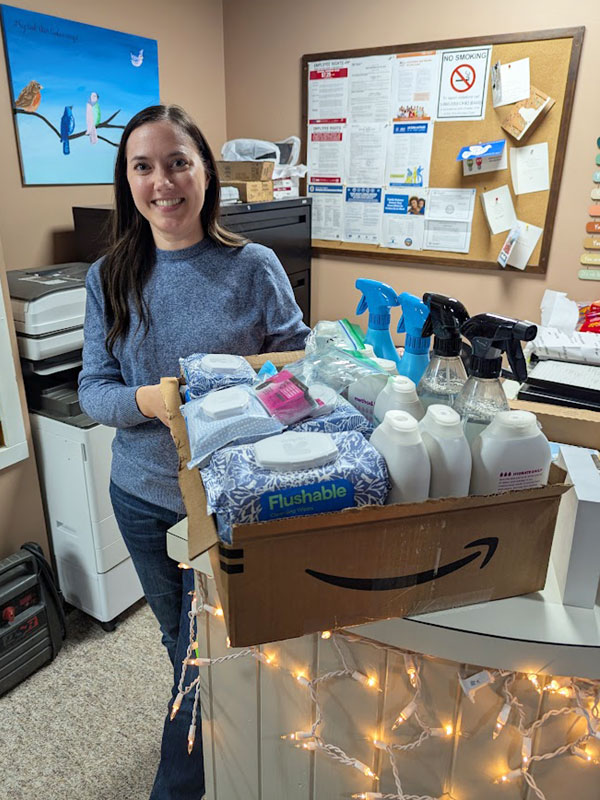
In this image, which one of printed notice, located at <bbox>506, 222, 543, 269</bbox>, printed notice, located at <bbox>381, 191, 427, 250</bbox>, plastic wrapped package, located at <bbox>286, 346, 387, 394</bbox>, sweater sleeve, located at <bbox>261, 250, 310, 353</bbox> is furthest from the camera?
printed notice, located at <bbox>381, 191, 427, 250</bbox>

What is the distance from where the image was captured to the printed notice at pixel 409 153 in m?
2.60

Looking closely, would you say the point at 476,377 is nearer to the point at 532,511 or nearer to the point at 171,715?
the point at 532,511

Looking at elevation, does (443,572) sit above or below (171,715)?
above

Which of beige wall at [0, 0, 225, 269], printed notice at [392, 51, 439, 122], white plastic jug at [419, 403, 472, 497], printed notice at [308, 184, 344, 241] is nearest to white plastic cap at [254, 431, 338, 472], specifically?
white plastic jug at [419, 403, 472, 497]

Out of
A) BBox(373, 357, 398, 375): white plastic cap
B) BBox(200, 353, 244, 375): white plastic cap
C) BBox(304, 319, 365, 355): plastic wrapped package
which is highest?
BBox(304, 319, 365, 355): plastic wrapped package

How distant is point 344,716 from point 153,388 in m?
0.63

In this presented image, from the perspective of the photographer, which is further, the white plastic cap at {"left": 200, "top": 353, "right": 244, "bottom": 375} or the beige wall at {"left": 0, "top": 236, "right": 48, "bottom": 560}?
the beige wall at {"left": 0, "top": 236, "right": 48, "bottom": 560}

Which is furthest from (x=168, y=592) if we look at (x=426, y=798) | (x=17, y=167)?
(x=17, y=167)

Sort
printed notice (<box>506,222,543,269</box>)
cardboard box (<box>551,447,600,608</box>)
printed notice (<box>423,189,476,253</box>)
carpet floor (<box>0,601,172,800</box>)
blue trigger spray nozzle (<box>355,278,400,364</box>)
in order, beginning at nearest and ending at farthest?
1. cardboard box (<box>551,447,600,608</box>)
2. blue trigger spray nozzle (<box>355,278,400,364</box>)
3. carpet floor (<box>0,601,172,800</box>)
4. printed notice (<box>506,222,543,269</box>)
5. printed notice (<box>423,189,476,253</box>)

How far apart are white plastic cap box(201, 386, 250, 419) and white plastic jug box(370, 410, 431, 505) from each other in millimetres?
194

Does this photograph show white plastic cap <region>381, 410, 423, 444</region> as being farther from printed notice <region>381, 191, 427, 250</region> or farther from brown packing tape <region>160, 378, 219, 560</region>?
printed notice <region>381, 191, 427, 250</region>

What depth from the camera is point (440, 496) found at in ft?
2.27

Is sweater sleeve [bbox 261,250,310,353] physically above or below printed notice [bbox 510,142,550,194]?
below

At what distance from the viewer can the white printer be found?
1.87m
